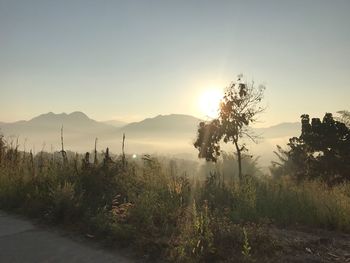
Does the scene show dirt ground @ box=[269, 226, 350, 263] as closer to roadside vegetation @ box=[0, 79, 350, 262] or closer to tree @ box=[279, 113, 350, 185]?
roadside vegetation @ box=[0, 79, 350, 262]

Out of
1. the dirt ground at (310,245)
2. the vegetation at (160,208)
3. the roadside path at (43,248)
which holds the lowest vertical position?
the roadside path at (43,248)

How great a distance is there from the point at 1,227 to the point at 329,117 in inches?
908

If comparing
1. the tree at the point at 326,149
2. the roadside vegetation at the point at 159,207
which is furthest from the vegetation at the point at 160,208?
the tree at the point at 326,149

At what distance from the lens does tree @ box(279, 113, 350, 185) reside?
26.5 meters

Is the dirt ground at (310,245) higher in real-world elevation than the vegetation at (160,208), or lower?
lower

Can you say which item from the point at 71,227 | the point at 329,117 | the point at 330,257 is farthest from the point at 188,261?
the point at 329,117

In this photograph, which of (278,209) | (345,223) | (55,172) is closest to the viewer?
(345,223)

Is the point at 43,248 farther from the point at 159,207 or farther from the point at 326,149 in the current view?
the point at 326,149

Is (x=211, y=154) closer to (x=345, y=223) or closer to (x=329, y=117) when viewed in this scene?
(x=329, y=117)

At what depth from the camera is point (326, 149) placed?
90.6 feet

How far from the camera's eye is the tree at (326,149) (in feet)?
86.9

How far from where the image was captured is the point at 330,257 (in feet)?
20.2

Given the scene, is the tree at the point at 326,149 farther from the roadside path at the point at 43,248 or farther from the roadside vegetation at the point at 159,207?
the roadside path at the point at 43,248

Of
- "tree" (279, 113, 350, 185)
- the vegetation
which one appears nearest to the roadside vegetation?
the vegetation
